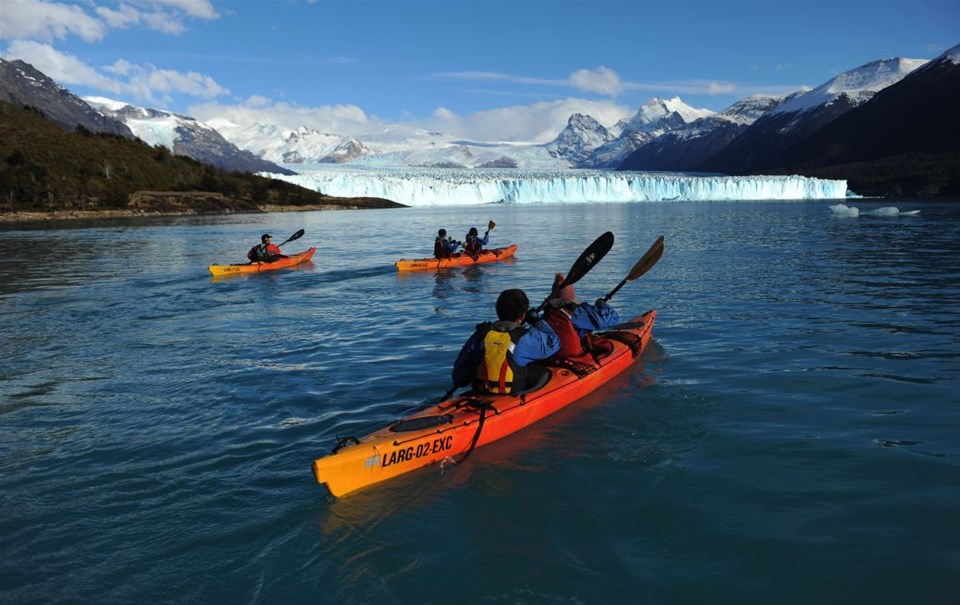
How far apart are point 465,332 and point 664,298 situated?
183 inches

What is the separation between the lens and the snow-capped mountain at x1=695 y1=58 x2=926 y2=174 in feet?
513

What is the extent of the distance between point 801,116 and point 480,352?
610 feet

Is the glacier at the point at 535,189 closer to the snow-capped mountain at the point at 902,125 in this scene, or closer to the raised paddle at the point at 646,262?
the snow-capped mountain at the point at 902,125

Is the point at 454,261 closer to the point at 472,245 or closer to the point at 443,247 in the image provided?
the point at 443,247

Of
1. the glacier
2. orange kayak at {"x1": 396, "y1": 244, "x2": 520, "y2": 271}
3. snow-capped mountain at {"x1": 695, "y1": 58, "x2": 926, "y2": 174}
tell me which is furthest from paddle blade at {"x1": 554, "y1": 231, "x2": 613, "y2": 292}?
snow-capped mountain at {"x1": 695, "y1": 58, "x2": 926, "y2": 174}

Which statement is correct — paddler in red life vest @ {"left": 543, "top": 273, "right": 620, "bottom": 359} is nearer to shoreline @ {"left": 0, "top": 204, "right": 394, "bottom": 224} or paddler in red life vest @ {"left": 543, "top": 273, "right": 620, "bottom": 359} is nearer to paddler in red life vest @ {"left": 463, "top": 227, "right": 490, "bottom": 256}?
paddler in red life vest @ {"left": 463, "top": 227, "right": 490, "bottom": 256}

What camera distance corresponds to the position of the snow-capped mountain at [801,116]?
6161 inches

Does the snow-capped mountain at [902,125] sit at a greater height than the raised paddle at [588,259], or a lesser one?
greater

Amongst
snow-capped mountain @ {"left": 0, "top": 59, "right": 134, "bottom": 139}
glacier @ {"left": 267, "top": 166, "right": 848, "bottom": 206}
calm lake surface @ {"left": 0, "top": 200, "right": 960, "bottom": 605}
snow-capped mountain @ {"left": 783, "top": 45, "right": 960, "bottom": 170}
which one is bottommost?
calm lake surface @ {"left": 0, "top": 200, "right": 960, "bottom": 605}

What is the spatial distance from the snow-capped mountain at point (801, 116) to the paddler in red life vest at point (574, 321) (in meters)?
152

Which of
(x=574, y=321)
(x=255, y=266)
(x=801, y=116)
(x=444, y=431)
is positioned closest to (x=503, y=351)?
(x=444, y=431)

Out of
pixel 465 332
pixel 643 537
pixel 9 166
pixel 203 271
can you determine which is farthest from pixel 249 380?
pixel 9 166

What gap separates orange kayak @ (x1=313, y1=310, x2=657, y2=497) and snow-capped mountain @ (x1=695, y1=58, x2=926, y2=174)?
154 m

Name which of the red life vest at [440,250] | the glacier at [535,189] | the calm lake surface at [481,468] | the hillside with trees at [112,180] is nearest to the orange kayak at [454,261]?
the red life vest at [440,250]
